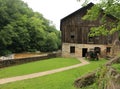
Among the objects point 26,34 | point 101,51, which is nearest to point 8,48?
point 26,34

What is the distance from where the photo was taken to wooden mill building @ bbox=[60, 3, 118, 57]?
1578 inches

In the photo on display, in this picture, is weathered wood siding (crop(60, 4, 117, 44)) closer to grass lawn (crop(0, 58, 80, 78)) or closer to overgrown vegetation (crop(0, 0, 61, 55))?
overgrown vegetation (crop(0, 0, 61, 55))

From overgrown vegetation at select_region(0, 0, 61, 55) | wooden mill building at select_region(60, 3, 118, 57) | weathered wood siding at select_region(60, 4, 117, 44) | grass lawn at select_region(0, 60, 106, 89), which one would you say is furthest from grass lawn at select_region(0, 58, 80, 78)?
overgrown vegetation at select_region(0, 0, 61, 55)

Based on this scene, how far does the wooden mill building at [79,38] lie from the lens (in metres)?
40.1

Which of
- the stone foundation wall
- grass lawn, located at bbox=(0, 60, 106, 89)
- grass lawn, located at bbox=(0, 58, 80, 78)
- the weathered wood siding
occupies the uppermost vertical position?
the weathered wood siding

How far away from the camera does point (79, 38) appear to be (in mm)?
40875

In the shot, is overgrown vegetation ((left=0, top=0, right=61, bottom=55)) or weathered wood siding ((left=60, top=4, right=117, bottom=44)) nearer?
weathered wood siding ((left=60, top=4, right=117, bottom=44))

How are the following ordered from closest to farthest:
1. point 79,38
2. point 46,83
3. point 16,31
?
point 46,83 < point 79,38 < point 16,31

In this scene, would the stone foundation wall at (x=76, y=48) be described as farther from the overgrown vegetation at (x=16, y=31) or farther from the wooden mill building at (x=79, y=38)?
the overgrown vegetation at (x=16, y=31)

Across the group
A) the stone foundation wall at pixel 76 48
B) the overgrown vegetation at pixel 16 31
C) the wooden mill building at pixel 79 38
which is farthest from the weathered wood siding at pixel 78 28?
the overgrown vegetation at pixel 16 31

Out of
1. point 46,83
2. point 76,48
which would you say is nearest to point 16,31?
point 76,48

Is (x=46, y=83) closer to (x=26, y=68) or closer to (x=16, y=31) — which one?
(x=26, y=68)

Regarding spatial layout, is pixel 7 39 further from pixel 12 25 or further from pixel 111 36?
pixel 111 36

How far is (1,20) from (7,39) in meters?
4.74
